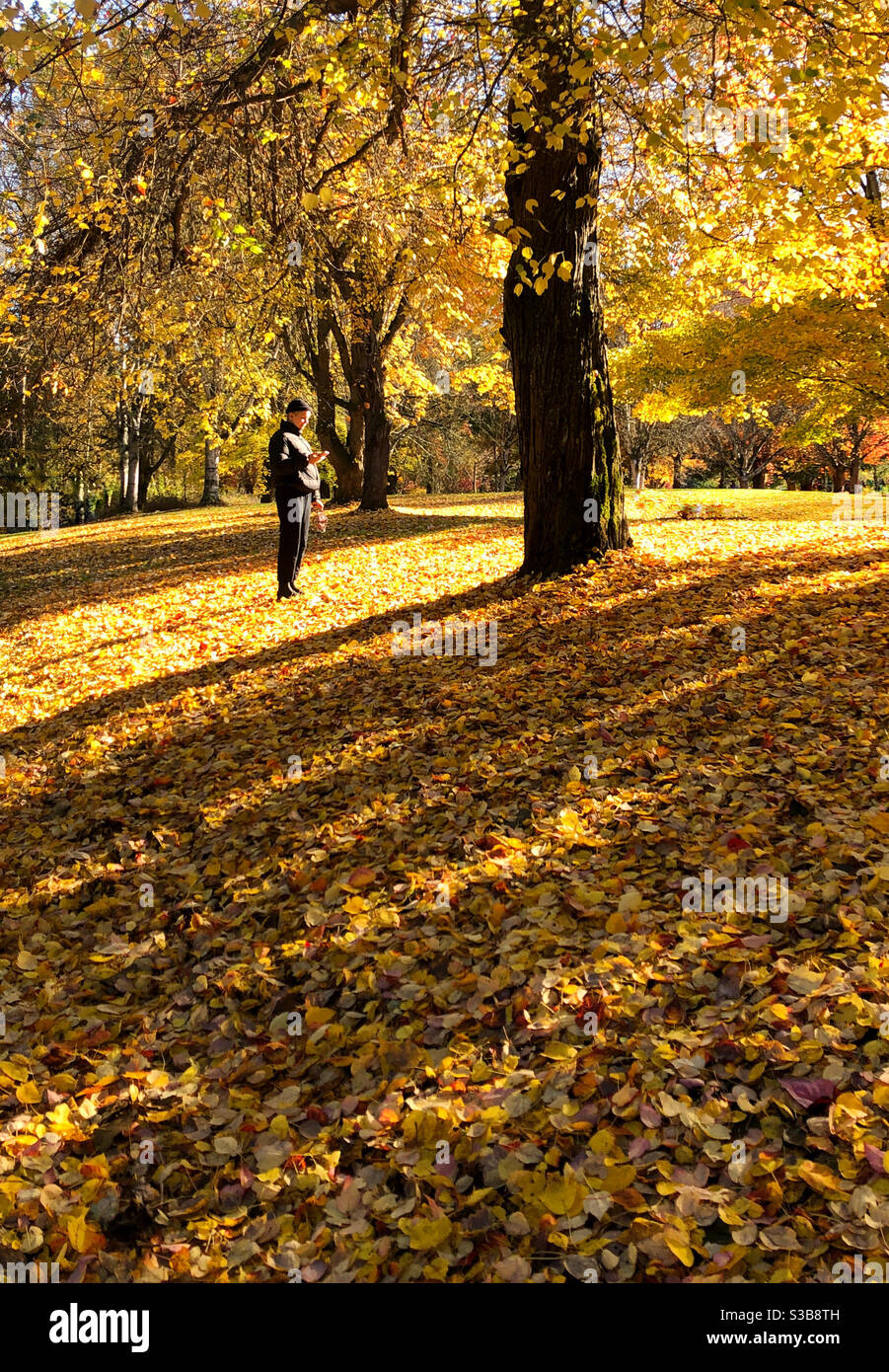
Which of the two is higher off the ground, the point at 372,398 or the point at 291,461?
the point at 372,398

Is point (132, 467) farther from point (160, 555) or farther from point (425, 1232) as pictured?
point (425, 1232)

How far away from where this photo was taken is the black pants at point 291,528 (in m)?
9.65

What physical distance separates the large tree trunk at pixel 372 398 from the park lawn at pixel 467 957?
11.7 metres

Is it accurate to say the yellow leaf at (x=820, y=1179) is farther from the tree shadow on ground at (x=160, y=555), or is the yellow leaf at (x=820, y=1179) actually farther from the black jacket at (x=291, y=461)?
the tree shadow on ground at (x=160, y=555)

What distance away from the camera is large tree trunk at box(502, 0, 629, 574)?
8.21 m

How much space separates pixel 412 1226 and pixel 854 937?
84.5 inches

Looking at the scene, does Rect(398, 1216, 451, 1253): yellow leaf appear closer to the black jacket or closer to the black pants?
the black pants

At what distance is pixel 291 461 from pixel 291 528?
2.80 ft

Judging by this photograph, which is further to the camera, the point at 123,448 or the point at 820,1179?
the point at 123,448

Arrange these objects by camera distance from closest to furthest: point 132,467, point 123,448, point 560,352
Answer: point 560,352
point 132,467
point 123,448

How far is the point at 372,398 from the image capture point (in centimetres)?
1880

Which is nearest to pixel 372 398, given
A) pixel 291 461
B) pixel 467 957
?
pixel 291 461

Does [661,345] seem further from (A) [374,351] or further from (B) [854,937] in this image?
(B) [854,937]

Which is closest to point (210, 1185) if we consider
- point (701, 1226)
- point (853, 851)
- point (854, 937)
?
point (701, 1226)
